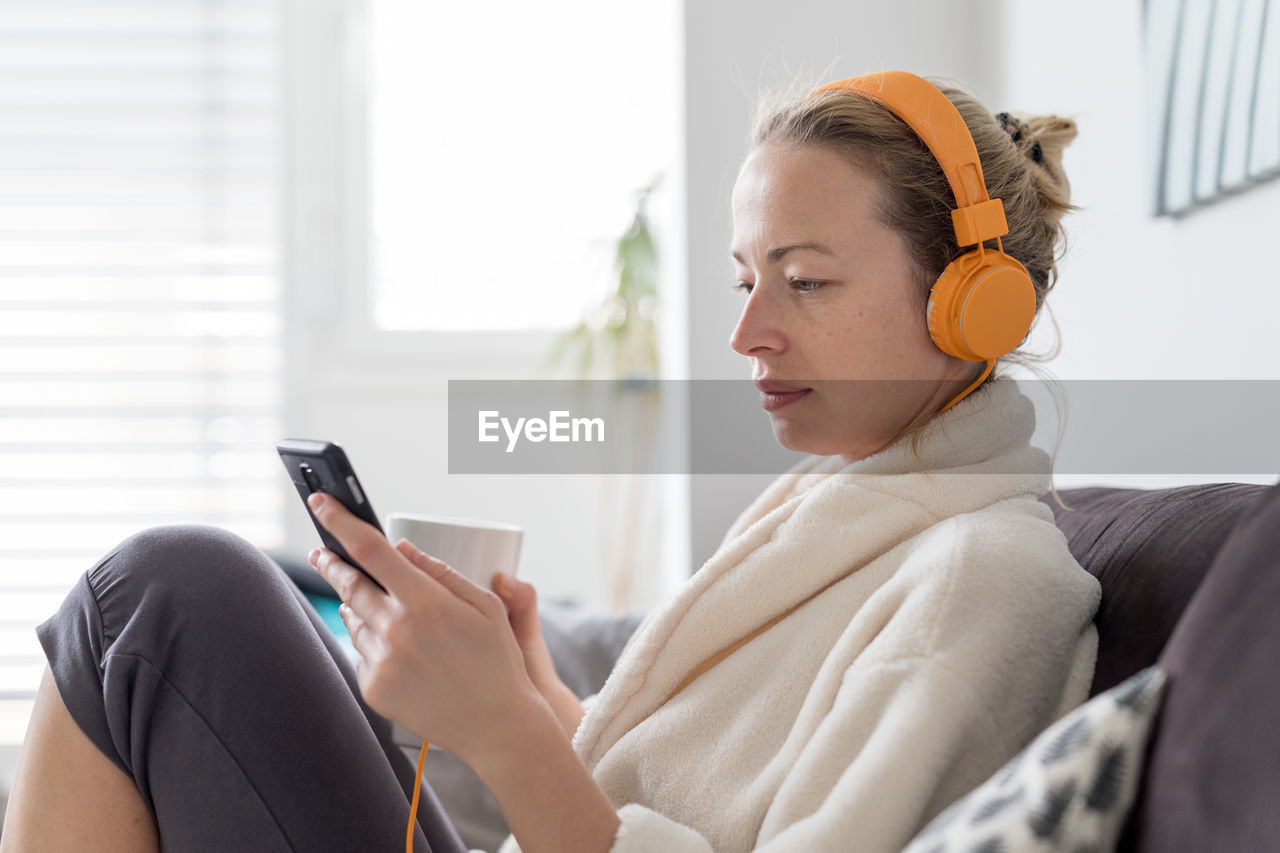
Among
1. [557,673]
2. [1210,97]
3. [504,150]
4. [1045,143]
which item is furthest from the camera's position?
[504,150]

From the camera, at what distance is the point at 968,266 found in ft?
2.93

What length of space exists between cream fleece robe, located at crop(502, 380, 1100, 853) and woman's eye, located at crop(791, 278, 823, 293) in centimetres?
16

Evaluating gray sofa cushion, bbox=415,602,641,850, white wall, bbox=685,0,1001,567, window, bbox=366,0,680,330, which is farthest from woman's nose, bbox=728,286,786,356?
window, bbox=366,0,680,330

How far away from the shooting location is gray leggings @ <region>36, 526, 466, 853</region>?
799 mm

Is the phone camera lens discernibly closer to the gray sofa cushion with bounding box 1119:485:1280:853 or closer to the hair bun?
the gray sofa cushion with bounding box 1119:485:1280:853

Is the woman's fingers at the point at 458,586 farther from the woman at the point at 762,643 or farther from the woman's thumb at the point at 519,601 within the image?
the woman's thumb at the point at 519,601

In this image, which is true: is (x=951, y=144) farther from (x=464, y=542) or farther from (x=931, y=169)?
(x=464, y=542)

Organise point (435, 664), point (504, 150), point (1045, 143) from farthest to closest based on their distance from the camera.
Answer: point (504, 150) < point (1045, 143) < point (435, 664)

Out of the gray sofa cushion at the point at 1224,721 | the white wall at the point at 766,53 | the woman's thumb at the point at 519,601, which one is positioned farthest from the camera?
the white wall at the point at 766,53

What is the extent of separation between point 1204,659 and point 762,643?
39cm

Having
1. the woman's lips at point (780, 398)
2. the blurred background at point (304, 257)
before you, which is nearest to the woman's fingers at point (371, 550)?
the woman's lips at point (780, 398)

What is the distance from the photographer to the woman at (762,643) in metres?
0.69

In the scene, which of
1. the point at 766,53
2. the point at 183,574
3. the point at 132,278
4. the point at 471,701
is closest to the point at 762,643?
the point at 471,701

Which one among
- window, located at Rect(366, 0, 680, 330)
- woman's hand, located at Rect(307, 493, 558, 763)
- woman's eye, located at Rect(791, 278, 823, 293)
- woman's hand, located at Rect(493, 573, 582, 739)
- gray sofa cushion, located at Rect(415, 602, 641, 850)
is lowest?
gray sofa cushion, located at Rect(415, 602, 641, 850)
